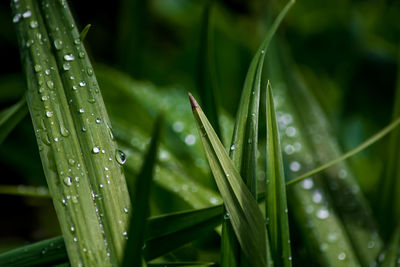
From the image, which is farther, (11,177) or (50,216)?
(11,177)

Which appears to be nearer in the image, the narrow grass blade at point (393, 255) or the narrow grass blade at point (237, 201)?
the narrow grass blade at point (237, 201)

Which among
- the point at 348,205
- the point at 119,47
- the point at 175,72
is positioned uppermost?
the point at 119,47

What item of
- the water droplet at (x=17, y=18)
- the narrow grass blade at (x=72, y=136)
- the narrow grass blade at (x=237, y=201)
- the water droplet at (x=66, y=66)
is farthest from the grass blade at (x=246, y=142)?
the water droplet at (x=17, y=18)

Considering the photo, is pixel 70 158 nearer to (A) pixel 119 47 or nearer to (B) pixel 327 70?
(A) pixel 119 47

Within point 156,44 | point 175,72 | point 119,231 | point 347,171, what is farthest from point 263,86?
point 156,44

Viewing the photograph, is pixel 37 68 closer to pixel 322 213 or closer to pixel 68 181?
pixel 68 181

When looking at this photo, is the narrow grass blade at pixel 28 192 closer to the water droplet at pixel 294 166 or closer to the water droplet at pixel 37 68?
the water droplet at pixel 37 68


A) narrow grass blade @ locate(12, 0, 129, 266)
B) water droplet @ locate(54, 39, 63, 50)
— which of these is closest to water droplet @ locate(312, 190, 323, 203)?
narrow grass blade @ locate(12, 0, 129, 266)
